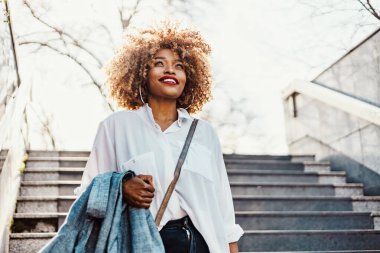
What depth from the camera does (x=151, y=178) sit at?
188 centimetres

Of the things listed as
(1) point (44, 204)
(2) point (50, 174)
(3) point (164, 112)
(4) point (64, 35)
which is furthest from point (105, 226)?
(4) point (64, 35)

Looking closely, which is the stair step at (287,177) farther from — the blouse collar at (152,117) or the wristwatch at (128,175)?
the wristwatch at (128,175)

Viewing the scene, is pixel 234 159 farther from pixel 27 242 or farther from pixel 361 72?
pixel 27 242

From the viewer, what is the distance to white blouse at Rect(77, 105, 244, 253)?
2.03 m

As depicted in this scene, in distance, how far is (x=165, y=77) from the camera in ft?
7.63

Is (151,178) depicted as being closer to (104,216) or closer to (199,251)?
(104,216)

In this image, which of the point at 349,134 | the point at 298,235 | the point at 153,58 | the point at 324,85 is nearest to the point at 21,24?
the point at 324,85

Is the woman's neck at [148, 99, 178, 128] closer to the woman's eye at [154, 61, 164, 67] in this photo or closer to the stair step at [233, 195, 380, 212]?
the woman's eye at [154, 61, 164, 67]

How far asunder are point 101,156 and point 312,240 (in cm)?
291

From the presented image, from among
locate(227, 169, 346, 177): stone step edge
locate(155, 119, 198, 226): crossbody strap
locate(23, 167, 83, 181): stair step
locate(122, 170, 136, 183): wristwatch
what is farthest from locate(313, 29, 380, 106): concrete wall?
locate(122, 170, 136, 183): wristwatch

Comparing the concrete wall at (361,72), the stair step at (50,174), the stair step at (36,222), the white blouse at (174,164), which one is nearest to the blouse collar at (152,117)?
the white blouse at (174,164)

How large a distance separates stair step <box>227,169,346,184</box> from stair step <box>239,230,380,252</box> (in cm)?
168

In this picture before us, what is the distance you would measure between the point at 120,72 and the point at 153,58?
252 millimetres

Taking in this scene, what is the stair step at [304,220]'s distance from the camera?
4770 mm
